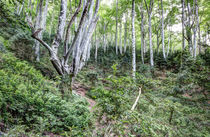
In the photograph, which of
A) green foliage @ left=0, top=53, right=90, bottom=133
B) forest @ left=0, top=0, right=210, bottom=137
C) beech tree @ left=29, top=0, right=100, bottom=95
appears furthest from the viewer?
beech tree @ left=29, top=0, right=100, bottom=95

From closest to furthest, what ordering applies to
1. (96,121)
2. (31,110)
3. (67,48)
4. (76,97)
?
(96,121), (31,110), (67,48), (76,97)

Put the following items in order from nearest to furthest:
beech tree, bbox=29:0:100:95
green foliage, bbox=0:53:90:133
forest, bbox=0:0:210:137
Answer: forest, bbox=0:0:210:137, green foliage, bbox=0:53:90:133, beech tree, bbox=29:0:100:95

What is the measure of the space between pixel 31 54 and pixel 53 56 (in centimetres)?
552

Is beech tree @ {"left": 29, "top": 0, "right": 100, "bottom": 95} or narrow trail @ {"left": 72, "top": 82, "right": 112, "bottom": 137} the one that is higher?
beech tree @ {"left": 29, "top": 0, "right": 100, "bottom": 95}

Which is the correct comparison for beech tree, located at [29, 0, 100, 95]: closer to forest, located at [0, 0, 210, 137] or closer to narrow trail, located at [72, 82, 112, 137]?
forest, located at [0, 0, 210, 137]

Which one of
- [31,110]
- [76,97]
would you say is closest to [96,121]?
[31,110]

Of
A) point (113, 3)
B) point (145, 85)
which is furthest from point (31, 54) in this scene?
point (113, 3)

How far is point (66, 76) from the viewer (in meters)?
3.91

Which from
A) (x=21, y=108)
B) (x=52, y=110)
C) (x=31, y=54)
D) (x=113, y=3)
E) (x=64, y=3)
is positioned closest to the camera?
(x=21, y=108)

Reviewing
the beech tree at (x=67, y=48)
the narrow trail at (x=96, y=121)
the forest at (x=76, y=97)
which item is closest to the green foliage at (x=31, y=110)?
the forest at (x=76, y=97)

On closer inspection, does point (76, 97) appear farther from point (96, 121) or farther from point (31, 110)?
point (96, 121)

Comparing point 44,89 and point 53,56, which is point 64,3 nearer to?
point 53,56

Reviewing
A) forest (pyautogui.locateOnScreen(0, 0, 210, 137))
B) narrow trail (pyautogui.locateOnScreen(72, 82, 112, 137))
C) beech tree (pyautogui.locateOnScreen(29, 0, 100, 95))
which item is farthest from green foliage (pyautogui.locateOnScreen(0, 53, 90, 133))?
beech tree (pyautogui.locateOnScreen(29, 0, 100, 95))

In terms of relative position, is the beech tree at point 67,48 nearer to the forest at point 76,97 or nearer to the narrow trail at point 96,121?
the forest at point 76,97
